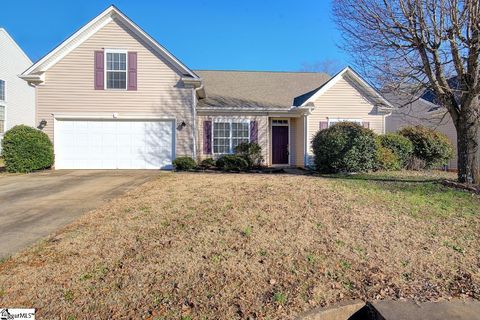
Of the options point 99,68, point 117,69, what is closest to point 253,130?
point 117,69

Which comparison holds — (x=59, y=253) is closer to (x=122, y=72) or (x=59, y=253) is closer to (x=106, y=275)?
(x=106, y=275)

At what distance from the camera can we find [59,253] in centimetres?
430

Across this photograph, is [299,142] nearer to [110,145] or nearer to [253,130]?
[253,130]

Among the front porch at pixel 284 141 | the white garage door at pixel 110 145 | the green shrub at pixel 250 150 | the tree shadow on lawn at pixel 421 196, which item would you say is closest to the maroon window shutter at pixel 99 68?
the white garage door at pixel 110 145

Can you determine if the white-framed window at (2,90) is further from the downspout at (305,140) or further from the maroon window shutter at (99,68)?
the downspout at (305,140)

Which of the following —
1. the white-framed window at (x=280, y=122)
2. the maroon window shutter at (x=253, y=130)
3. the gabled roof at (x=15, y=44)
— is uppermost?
the gabled roof at (x=15, y=44)

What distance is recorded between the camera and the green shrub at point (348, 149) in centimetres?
1161

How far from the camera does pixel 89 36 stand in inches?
553

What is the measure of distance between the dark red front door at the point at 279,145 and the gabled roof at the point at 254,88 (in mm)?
1286

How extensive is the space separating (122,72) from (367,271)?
42.3 feet

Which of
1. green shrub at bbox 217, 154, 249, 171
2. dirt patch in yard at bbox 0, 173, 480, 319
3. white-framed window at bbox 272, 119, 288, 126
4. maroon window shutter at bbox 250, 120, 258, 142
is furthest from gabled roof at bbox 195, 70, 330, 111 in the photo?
dirt patch in yard at bbox 0, 173, 480, 319

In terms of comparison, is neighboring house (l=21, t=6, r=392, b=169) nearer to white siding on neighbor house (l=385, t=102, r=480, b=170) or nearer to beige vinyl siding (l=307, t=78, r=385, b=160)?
beige vinyl siding (l=307, t=78, r=385, b=160)

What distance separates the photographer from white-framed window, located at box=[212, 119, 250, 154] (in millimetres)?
16031

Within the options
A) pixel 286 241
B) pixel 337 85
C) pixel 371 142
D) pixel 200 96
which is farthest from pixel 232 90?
pixel 286 241
